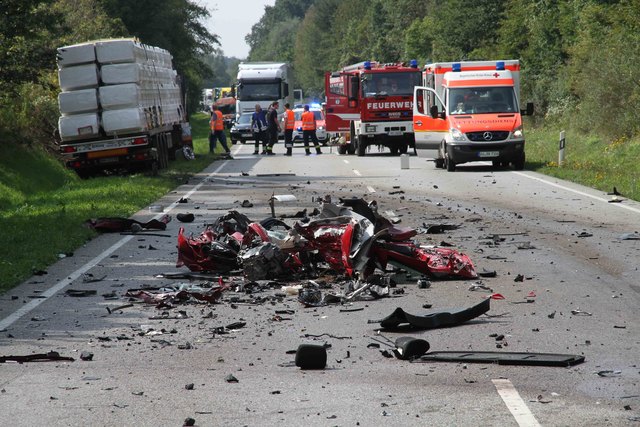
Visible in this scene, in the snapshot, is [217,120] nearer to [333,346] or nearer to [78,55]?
[78,55]

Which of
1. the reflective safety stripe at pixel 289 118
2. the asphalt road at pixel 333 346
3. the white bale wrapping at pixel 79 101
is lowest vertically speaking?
the reflective safety stripe at pixel 289 118

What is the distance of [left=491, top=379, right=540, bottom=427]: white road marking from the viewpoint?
6629 mm

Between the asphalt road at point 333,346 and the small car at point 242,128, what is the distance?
41.5 meters

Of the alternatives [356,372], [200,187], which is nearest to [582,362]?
[356,372]

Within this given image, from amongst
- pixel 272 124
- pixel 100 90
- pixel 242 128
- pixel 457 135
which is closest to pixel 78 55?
pixel 100 90

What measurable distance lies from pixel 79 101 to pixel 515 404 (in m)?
26.2

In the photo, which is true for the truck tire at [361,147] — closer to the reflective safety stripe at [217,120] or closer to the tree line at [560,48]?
the reflective safety stripe at [217,120]

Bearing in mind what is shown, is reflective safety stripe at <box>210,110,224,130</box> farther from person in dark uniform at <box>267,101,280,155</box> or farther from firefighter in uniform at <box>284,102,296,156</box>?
firefighter in uniform at <box>284,102,296,156</box>

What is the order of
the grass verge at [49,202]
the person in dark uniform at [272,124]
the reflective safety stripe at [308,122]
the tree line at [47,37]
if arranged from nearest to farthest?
the grass verge at [49,202]
the tree line at [47,37]
the person in dark uniform at [272,124]
the reflective safety stripe at [308,122]

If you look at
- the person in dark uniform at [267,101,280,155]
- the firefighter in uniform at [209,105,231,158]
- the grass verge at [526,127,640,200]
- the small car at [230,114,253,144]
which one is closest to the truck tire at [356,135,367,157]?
the person in dark uniform at [267,101,280,155]

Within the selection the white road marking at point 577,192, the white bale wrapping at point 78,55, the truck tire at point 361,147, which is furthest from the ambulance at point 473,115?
the truck tire at point 361,147

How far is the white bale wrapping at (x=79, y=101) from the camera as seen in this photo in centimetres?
3180

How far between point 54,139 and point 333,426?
31.7m

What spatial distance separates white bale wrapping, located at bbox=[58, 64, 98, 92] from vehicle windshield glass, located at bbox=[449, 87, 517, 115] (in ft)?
31.5
